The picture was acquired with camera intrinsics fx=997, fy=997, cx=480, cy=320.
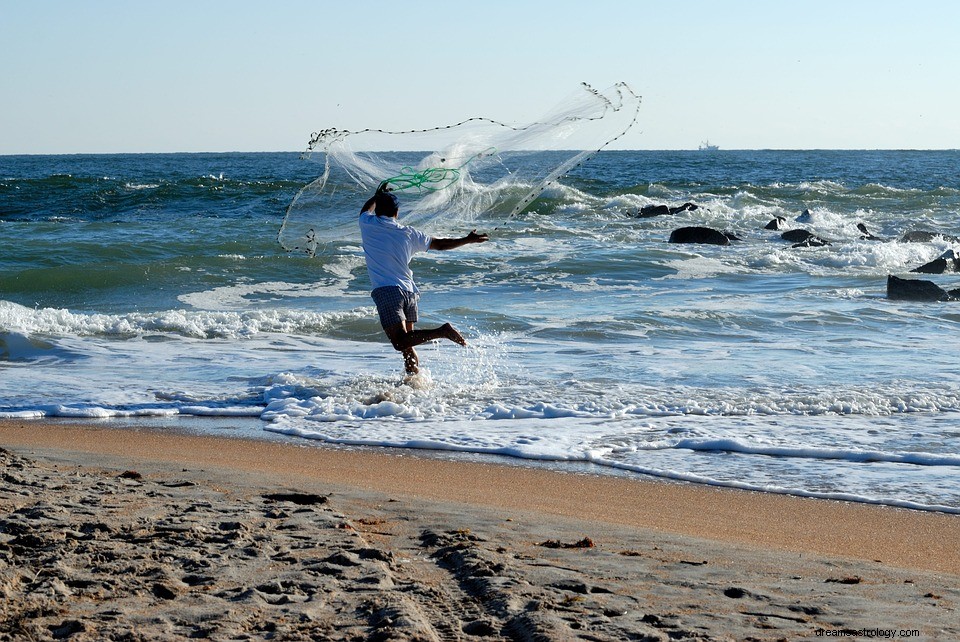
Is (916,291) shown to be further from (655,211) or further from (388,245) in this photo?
(655,211)

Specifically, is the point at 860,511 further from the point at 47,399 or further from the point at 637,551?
the point at 47,399

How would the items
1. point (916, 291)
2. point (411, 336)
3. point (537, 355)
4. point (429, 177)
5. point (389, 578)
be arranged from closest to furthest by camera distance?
point (389, 578), point (411, 336), point (429, 177), point (537, 355), point (916, 291)

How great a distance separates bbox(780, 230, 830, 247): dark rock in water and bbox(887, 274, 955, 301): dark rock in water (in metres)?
7.90

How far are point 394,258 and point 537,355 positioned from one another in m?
2.39

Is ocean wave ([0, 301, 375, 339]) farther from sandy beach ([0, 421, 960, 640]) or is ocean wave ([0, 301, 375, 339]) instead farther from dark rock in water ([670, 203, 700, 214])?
dark rock in water ([670, 203, 700, 214])

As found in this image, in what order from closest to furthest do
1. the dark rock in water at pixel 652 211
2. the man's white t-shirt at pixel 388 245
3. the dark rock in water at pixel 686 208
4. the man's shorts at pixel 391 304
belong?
the man's white t-shirt at pixel 388 245 < the man's shorts at pixel 391 304 < the dark rock in water at pixel 652 211 < the dark rock in water at pixel 686 208

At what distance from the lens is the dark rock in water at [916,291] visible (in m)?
13.1

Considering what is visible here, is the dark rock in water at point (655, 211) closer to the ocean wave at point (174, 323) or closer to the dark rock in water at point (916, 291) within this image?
the dark rock in water at point (916, 291)

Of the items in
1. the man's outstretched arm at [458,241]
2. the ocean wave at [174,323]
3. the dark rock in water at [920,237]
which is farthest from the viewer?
the dark rock in water at [920,237]

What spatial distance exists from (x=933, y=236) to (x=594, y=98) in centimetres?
1841

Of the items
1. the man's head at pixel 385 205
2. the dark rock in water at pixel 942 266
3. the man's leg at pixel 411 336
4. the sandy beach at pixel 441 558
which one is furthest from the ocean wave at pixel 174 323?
the dark rock in water at pixel 942 266

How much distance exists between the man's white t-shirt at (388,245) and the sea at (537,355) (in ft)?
2.88

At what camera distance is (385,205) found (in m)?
7.39

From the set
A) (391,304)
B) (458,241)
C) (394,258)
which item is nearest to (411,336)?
(391,304)
